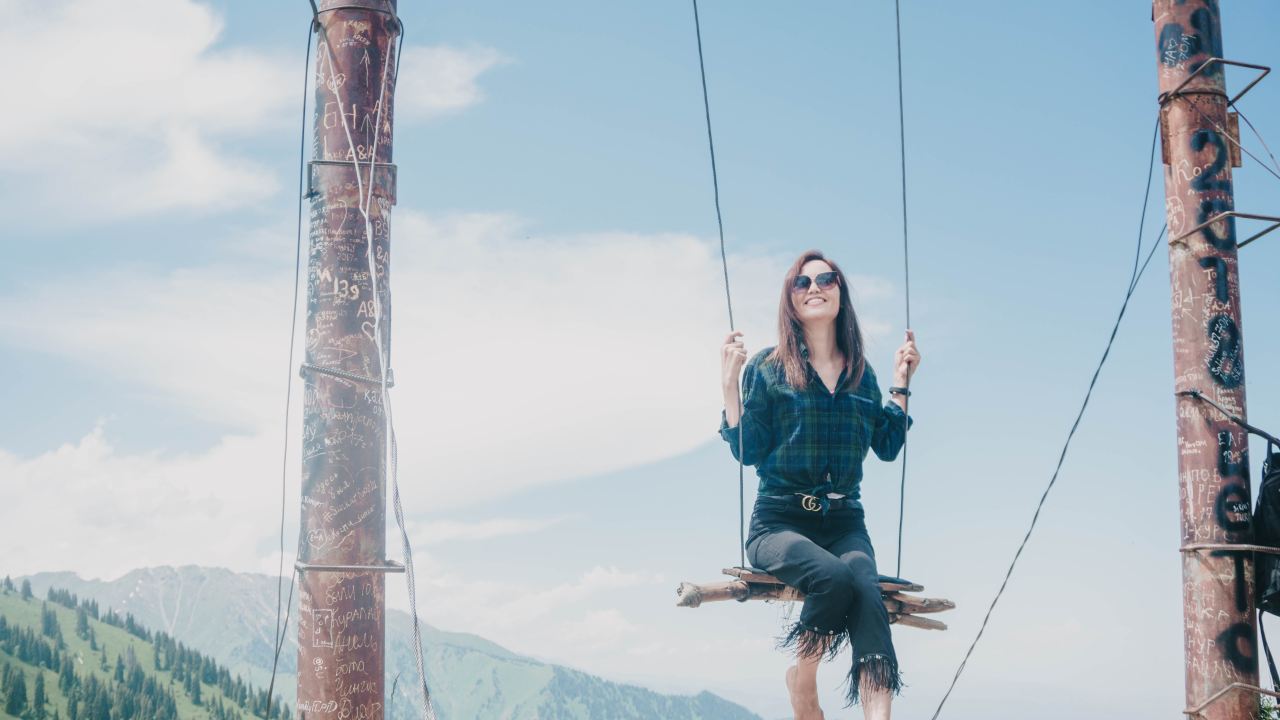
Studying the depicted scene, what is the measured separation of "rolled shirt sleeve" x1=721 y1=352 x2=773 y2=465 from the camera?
628 centimetres

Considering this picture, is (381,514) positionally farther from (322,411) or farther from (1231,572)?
(1231,572)

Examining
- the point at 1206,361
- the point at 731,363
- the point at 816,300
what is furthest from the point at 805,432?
the point at 1206,361

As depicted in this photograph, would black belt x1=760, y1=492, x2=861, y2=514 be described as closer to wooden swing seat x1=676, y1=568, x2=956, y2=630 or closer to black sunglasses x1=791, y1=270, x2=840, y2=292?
wooden swing seat x1=676, y1=568, x2=956, y2=630

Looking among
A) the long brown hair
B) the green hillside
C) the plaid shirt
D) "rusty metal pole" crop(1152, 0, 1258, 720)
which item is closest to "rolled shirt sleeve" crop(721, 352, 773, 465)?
the plaid shirt

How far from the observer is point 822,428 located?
622cm

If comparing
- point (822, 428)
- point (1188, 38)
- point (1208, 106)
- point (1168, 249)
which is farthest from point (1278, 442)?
point (822, 428)

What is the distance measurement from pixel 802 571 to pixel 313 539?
97.6 inches

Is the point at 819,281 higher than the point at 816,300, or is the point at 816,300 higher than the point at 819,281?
the point at 819,281

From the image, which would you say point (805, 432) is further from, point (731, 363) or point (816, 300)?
point (816, 300)

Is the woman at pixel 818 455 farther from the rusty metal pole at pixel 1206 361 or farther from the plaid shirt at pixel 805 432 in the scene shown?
the rusty metal pole at pixel 1206 361

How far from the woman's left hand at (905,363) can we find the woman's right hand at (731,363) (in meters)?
1.03

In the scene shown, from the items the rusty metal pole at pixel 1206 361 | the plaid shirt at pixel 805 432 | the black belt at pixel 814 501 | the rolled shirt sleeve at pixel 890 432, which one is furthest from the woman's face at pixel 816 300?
the rusty metal pole at pixel 1206 361

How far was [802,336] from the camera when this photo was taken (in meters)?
6.56

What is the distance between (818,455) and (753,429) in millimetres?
388
